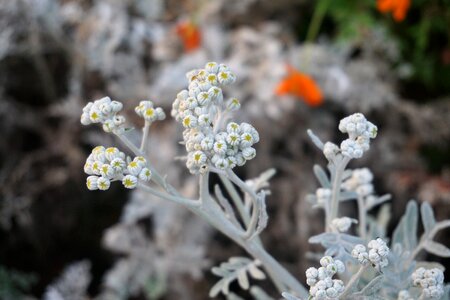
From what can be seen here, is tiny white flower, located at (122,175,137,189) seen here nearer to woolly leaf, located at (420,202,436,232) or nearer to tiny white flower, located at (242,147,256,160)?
tiny white flower, located at (242,147,256,160)

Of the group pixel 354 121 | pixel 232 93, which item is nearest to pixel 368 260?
pixel 354 121

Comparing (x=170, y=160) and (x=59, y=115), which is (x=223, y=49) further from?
(x=59, y=115)

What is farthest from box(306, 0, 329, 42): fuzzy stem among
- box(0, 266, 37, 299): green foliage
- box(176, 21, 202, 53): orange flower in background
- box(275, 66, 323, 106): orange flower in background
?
box(0, 266, 37, 299): green foliage

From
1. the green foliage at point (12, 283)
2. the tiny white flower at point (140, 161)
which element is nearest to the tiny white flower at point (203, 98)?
the tiny white flower at point (140, 161)

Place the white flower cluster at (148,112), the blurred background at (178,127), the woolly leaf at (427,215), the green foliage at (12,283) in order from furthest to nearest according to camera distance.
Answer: the blurred background at (178,127)
the green foliage at (12,283)
the woolly leaf at (427,215)
the white flower cluster at (148,112)

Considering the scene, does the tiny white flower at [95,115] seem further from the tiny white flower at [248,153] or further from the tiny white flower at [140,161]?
the tiny white flower at [248,153]

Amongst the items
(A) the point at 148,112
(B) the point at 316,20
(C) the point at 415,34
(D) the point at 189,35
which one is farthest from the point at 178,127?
(A) the point at 148,112
